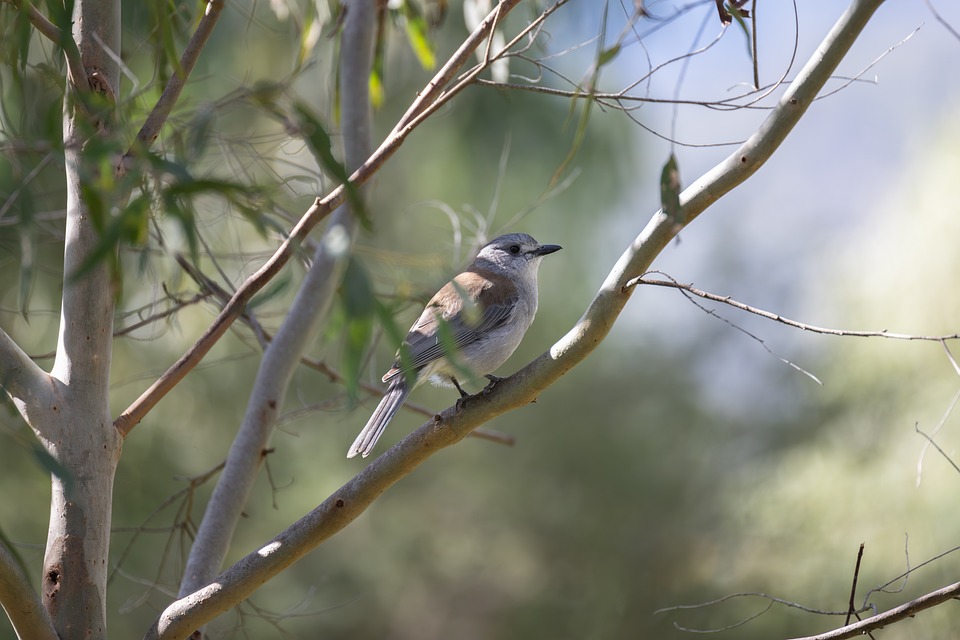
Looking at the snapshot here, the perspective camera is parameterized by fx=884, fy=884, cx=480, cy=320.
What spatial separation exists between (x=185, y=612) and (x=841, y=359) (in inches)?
138

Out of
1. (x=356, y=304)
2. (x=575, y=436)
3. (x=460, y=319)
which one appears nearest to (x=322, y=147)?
(x=356, y=304)

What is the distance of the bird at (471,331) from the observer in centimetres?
262

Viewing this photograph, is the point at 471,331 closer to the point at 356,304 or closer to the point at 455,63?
the point at 455,63

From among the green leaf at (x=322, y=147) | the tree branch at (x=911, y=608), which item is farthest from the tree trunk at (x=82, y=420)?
the tree branch at (x=911, y=608)

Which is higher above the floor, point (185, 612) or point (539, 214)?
point (539, 214)

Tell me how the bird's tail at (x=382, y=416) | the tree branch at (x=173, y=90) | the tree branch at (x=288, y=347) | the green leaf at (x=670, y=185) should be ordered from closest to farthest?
the green leaf at (x=670, y=185) < the tree branch at (x=173, y=90) < the tree branch at (x=288, y=347) < the bird's tail at (x=382, y=416)

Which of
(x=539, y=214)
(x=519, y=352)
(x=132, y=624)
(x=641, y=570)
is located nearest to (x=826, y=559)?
(x=641, y=570)

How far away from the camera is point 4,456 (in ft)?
15.3

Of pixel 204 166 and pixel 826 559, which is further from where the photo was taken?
pixel 826 559

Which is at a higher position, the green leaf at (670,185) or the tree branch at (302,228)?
the tree branch at (302,228)

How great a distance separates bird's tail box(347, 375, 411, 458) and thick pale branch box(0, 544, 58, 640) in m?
0.90

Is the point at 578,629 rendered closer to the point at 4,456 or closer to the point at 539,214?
the point at 539,214

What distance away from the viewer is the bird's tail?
2.51 meters

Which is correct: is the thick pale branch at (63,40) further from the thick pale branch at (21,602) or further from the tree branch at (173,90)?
the thick pale branch at (21,602)
